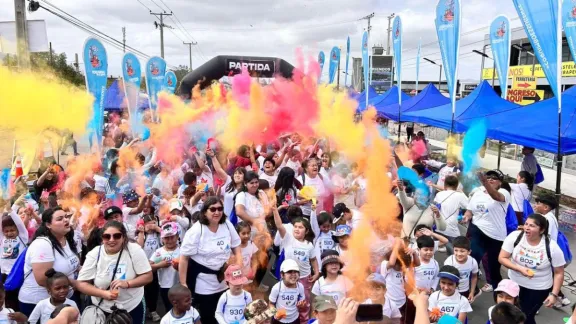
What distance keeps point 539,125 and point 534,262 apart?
401 cm

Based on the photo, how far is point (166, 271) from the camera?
4.04 meters

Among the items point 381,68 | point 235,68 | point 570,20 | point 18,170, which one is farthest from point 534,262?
point 381,68

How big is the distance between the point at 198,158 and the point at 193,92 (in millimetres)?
6842

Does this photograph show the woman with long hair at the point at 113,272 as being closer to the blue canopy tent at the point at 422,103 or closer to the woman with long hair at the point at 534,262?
the woman with long hair at the point at 534,262

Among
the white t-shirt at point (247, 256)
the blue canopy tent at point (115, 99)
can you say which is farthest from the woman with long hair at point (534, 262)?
the blue canopy tent at point (115, 99)

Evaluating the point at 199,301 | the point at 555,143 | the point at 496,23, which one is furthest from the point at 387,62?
the point at 199,301

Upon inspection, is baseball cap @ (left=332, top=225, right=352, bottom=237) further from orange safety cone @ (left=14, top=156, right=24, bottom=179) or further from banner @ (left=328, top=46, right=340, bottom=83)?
banner @ (left=328, top=46, right=340, bottom=83)

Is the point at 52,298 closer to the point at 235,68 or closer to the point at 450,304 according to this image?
the point at 450,304

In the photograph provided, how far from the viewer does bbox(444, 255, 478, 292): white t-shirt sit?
160 inches

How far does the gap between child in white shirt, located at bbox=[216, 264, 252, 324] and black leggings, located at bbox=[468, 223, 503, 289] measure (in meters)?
3.14

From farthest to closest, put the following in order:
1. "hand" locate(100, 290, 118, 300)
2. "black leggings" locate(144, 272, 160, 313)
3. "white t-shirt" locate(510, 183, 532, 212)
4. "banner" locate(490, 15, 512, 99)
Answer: "banner" locate(490, 15, 512, 99)
"white t-shirt" locate(510, 183, 532, 212)
"black leggings" locate(144, 272, 160, 313)
"hand" locate(100, 290, 118, 300)

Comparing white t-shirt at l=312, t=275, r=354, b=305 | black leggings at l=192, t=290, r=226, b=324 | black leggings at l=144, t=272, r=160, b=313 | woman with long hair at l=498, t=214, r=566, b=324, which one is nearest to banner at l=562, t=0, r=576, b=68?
woman with long hair at l=498, t=214, r=566, b=324

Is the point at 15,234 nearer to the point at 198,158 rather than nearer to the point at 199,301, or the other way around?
the point at 199,301

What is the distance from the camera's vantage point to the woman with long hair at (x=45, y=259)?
3.16 metres
